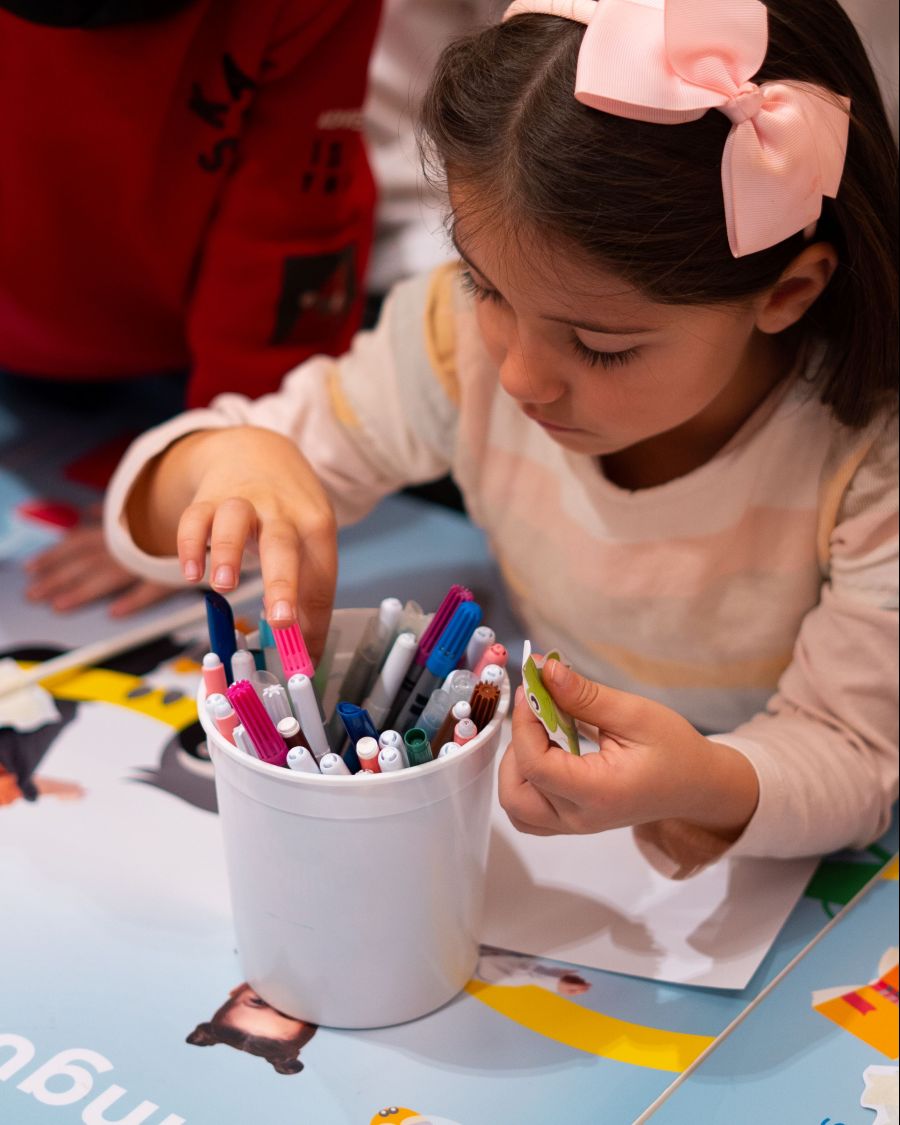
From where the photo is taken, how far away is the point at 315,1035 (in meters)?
0.44

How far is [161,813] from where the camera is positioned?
53cm

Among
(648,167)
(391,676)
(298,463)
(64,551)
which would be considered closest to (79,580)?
(64,551)

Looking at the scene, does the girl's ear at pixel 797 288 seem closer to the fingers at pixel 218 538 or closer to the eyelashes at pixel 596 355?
the eyelashes at pixel 596 355

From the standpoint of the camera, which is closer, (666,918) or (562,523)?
(666,918)

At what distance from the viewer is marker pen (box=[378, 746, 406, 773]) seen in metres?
0.38

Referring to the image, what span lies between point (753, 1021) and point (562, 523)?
25 cm

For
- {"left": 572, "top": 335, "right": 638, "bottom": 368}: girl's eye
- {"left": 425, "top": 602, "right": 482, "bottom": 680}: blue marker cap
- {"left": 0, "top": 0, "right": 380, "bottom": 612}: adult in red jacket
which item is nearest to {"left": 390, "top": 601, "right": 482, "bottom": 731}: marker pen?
{"left": 425, "top": 602, "right": 482, "bottom": 680}: blue marker cap

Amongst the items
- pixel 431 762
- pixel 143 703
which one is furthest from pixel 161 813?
pixel 431 762

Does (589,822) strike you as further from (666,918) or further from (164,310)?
(164,310)

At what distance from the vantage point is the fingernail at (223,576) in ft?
1.48

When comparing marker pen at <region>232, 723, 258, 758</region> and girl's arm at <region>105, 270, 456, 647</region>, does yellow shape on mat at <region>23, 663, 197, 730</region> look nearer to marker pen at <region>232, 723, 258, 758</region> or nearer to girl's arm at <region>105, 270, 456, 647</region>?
girl's arm at <region>105, 270, 456, 647</region>

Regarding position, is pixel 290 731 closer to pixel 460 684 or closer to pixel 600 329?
pixel 460 684

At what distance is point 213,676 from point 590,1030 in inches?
7.4

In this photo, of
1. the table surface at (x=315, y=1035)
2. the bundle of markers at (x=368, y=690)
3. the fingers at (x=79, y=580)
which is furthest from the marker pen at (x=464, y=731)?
the fingers at (x=79, y=580)
